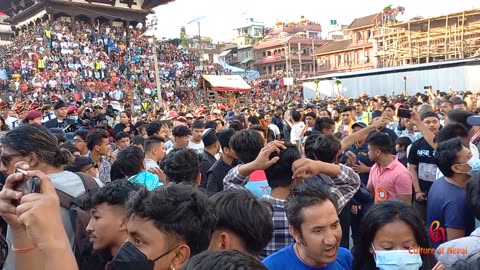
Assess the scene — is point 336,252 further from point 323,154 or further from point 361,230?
point 323,154

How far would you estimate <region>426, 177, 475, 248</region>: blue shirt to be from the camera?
3047 millimetres

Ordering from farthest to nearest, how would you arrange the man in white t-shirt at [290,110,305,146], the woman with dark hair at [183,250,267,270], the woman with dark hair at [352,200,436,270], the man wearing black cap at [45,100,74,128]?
the man in white t-shirt at [290,110,305,146] < the man wearing black cap at [45,100,74,128] < the woman with dark hair at [352,200,436,270] < the woman with dark hair at [183,250,267,270]

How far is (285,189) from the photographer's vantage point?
3.00 metres

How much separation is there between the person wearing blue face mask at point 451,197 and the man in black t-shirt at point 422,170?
153 cm

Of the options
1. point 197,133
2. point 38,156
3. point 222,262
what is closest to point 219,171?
point 38,156

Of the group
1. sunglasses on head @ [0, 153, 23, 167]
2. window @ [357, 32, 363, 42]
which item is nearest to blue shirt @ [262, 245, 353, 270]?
sunglasses on head @ [0, 153, 23, 167]

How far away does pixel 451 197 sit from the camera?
3.13 m

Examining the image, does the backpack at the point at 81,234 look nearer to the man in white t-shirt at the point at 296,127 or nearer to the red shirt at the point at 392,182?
the red shirt at the point at 392,182

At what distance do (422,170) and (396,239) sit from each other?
9.74ft

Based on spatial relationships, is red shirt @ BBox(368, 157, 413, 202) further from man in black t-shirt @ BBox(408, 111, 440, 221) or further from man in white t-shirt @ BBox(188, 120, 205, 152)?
man in white t-shirt @ BBox(188, 120, 205, 152)

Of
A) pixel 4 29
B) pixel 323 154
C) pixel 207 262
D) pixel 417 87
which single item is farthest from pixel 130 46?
pixel 207 262

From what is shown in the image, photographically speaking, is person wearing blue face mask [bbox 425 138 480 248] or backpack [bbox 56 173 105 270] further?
person wearing blue face mask [bbox 425 138 480 248]

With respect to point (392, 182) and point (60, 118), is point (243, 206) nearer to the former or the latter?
point (392, 182)

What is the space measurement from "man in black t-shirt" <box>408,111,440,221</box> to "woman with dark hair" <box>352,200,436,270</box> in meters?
2.56
